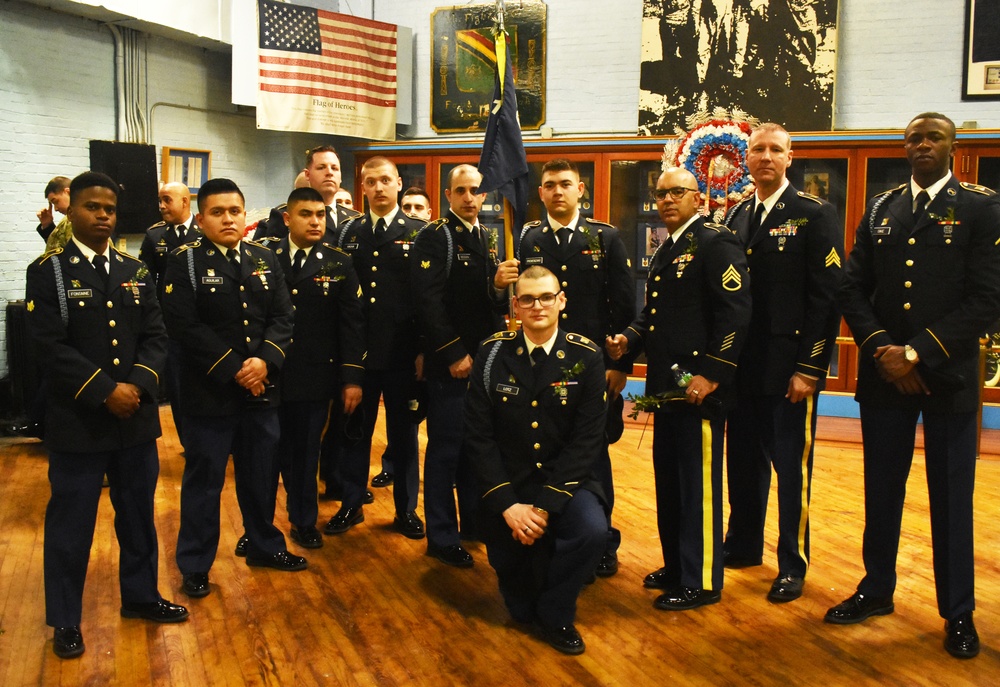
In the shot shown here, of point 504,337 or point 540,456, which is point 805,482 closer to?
point 540,456

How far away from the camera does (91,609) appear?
136 inches

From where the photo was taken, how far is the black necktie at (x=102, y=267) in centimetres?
313

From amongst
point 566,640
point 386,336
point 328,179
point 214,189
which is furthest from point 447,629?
point 328,179

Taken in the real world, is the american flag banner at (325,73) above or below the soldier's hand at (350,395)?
above

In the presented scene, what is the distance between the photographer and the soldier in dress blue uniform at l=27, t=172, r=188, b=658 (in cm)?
304

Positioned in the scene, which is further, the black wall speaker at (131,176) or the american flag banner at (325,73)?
the american flag banner at (325,73)

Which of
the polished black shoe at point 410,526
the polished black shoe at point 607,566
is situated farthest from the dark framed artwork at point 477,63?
the polished black shoe at point 607,566

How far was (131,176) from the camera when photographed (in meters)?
7.40

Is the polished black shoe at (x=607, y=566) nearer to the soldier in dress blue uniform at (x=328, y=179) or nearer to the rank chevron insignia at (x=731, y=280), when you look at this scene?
the rank chevron insignia at (x=731, y=280)

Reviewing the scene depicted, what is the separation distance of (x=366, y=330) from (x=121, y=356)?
135 centimetres

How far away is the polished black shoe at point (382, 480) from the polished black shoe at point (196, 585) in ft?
5.62

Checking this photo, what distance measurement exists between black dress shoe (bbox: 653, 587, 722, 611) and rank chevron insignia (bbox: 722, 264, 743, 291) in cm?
117

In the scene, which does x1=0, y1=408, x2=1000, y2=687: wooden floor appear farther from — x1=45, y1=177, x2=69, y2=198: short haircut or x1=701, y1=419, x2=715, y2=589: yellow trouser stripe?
x1=45, y1=177, x2=69, y2=198: short haircut

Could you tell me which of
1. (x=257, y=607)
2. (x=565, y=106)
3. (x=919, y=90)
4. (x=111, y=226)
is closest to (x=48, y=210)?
(x=111, y=226)
